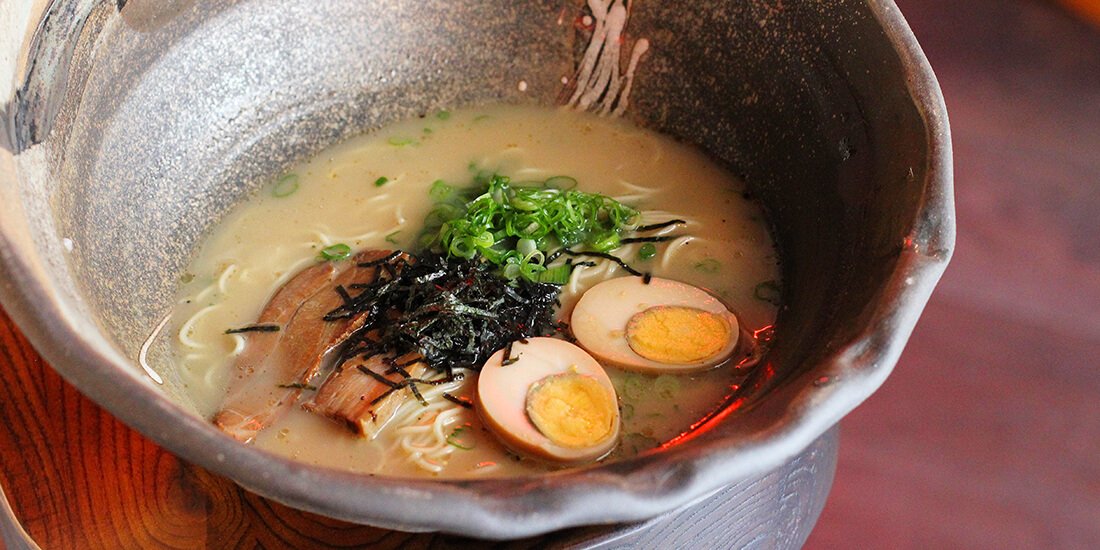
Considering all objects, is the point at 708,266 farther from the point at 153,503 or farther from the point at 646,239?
the point at 153,503

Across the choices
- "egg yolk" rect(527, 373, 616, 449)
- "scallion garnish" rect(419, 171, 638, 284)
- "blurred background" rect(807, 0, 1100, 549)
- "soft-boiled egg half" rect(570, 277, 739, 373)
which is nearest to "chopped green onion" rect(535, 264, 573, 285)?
"scallion garnish" rect(419, 171, 638, 284)

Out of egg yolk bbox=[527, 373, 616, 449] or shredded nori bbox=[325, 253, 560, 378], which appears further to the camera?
shredded nori bbox=[325, 253, 560, 378]

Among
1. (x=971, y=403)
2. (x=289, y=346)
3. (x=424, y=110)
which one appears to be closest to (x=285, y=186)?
(x=424, y=110)

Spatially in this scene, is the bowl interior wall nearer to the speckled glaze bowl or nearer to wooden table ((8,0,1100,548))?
the speckled glaze bowl

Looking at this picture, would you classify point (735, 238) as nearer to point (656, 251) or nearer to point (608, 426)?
point (656, 251)

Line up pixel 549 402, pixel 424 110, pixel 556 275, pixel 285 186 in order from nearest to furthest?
pixel 549 402, pixel 556 275, pixel 285 186, pixel 424 110

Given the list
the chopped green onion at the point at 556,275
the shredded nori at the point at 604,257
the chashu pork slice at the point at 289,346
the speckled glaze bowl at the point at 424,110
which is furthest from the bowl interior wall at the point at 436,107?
the chopped green onion at the point at 556,275
